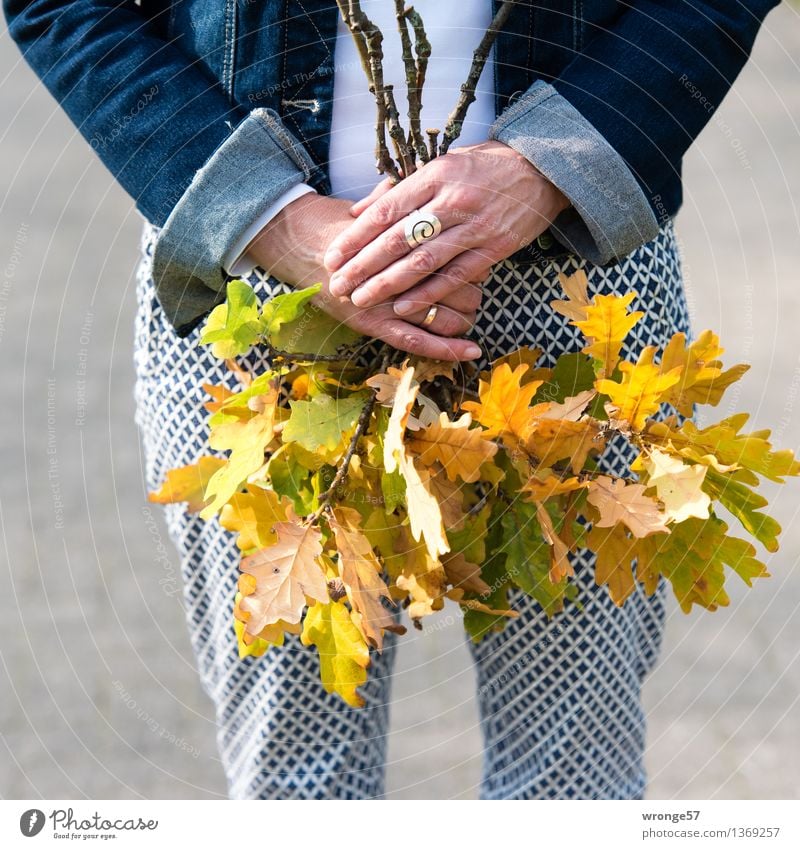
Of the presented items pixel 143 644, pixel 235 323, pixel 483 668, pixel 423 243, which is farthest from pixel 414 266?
pixel 143 644

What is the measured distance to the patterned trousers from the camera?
692mm

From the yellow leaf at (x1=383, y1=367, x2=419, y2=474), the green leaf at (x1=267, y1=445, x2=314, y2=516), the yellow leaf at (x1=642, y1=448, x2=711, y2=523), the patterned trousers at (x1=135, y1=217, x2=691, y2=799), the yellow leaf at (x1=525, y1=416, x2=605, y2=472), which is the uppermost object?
the yellow leaf at (x1=383, y1=367, x2=419, y2=474)

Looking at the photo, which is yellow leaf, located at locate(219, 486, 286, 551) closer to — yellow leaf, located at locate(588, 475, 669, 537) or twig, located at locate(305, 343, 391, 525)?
twig, located at locate(305, 343, 391, 525)

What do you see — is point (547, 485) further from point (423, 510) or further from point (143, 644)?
point (143, 644)

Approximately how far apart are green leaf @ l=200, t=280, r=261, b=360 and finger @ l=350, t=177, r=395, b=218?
0.30ft

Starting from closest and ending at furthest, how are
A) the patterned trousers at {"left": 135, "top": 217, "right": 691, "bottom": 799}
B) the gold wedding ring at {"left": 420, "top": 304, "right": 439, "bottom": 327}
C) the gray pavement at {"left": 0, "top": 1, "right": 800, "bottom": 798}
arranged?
the gold wedding ring at {"left": 420, "top": 304, "right": 439, "bottom": 327}, the patterned trousers at {"left": 135, "top": 217, "right": 691, "bottom": 799}, the gray pavement at {"left": 0, "top": 1, "right": 800, "bottom": 798}

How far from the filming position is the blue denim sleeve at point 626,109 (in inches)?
23.2

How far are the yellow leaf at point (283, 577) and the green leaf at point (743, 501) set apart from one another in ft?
0.78

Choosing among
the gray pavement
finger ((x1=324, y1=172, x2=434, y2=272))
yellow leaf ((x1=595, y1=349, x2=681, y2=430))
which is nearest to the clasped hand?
finger ((x1=324, y1=172, x2=434, y2=272))

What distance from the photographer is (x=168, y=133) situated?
620 mm

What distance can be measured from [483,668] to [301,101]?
482 millimetres

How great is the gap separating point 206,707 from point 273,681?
67 cm

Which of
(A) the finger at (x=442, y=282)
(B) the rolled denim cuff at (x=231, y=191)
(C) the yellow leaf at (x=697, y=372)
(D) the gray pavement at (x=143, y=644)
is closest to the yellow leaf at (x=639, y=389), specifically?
(C) the yellow leaf at (x=697, y=372)
